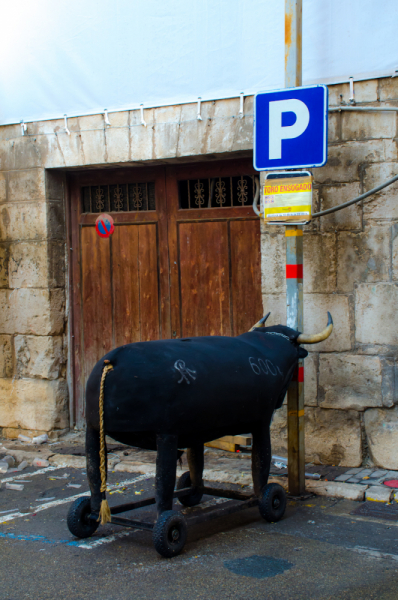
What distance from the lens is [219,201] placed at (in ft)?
21.0

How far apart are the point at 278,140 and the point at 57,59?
3.02 metres

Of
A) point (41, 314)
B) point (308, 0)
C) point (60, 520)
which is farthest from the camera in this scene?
point (41, 314)

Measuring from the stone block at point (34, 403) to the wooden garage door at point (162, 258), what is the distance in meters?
0.21

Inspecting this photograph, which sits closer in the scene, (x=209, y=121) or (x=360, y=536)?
(x=360, y=536)

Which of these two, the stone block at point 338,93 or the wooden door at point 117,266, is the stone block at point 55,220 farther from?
the stone block at point 338,93

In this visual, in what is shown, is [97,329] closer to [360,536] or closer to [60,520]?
[60,520]

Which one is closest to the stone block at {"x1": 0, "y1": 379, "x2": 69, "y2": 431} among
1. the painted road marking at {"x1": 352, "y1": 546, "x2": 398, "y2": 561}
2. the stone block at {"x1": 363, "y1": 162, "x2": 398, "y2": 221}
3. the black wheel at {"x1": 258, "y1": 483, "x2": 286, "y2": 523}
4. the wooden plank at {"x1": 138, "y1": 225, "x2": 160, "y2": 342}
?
the wooden plank at {"x1": 138, "y1": 225, "x2": 160, "y2": 342}

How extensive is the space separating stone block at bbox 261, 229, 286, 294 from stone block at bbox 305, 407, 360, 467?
1.13m

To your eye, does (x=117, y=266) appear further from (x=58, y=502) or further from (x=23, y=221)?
(x=58, y=502)

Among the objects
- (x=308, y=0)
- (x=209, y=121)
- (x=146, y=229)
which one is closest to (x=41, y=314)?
(x=146, y=229)

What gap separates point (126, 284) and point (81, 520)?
3.10 meters

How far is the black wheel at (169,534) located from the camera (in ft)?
12.5

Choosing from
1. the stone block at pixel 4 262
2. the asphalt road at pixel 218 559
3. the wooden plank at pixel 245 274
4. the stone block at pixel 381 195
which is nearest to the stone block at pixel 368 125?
the stone block at pixel 381 195

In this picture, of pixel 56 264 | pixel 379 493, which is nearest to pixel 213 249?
pixel 56 264
